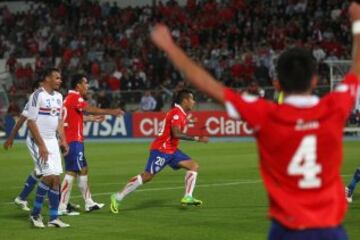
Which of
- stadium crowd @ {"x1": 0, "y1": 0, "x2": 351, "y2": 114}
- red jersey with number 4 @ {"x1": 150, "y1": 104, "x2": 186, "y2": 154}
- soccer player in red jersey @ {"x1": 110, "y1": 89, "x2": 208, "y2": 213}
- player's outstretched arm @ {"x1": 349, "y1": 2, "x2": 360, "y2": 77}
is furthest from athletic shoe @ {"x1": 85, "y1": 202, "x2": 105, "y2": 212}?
stadium crowd @ {"x1": 0, "y1": 0, "x2": 351, "y2": 114}

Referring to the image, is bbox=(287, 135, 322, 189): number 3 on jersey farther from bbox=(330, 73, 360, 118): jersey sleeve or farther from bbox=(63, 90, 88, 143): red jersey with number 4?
bbox=(63, 90, 88, 143): red jersey with number 4

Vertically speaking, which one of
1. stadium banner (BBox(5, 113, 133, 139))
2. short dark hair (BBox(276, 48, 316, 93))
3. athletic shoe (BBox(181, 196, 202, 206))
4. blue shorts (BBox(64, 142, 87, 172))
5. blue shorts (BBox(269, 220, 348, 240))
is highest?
short dark hair (BBox(276, 48, 316, 93))

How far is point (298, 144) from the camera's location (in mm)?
5164

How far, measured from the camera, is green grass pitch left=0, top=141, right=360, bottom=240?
11.4m

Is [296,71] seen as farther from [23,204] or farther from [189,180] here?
[23,204]

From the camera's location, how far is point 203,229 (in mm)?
11594

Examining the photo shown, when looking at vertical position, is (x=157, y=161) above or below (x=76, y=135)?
below

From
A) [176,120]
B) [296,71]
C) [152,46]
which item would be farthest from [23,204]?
[152,46]

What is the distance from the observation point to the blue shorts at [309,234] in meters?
5.16

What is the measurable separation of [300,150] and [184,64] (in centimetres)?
86

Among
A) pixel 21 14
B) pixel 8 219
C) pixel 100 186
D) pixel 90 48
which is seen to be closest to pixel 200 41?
pixel 90 48

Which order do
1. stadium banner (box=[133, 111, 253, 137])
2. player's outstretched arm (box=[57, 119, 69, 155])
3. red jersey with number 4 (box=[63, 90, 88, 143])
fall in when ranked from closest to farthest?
player's outstretched arm (box=[57, 119, 69, 155])
red jersey with number 4 (box=[63, 90, 88, 143])
stadium banner (box=[133, 111, 253, 137])

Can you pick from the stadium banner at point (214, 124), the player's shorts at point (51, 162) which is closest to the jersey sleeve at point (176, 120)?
the player's shorts at point (51, 162)

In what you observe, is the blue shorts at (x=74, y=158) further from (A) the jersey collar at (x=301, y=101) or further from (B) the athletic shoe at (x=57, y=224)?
(A) the jersey collar at (x=301, y=101)
